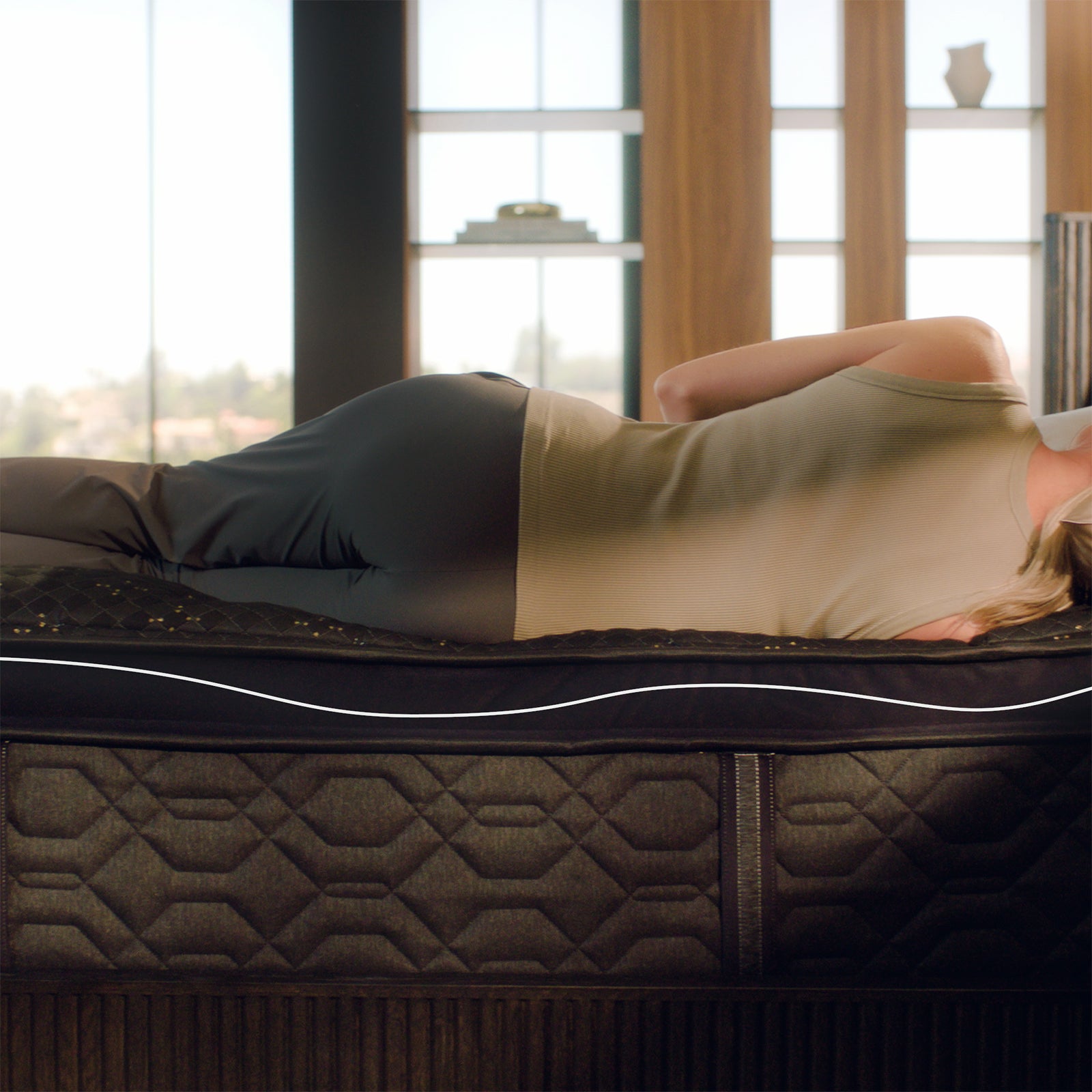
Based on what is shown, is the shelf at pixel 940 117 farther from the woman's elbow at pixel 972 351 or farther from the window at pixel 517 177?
the woman's elbow at pixel 972 351

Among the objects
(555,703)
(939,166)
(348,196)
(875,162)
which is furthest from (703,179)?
(555,703)

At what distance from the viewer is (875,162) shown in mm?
2537

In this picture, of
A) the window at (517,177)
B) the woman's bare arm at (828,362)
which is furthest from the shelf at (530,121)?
the woman's bare arm at (828,362)

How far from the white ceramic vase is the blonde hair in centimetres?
234

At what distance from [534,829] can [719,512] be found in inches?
12.8

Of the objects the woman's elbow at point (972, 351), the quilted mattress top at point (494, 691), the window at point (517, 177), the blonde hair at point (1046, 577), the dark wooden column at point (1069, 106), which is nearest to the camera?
the quilted mattress top at point (494, 691)

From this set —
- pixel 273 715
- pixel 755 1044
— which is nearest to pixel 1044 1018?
pixel 755 1044

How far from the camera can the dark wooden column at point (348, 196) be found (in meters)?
2.55

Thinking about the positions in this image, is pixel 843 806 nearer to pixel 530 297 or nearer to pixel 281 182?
pixel 530 297

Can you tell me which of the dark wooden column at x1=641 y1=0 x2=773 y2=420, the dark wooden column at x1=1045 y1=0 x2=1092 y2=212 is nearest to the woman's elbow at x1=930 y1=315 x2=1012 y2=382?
the dark wooden column at x1=641 y1=0 x2=773 y2=420

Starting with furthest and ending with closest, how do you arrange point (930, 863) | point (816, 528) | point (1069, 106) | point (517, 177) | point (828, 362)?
point (517, 177), point (1069, 106), point (828, 362), point (816, 528), point (930, 863)

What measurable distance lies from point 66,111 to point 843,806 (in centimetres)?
324

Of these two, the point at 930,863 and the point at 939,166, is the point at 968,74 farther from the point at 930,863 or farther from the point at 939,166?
the point at 930,863

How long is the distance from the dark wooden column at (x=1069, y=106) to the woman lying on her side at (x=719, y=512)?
218 centimetres
